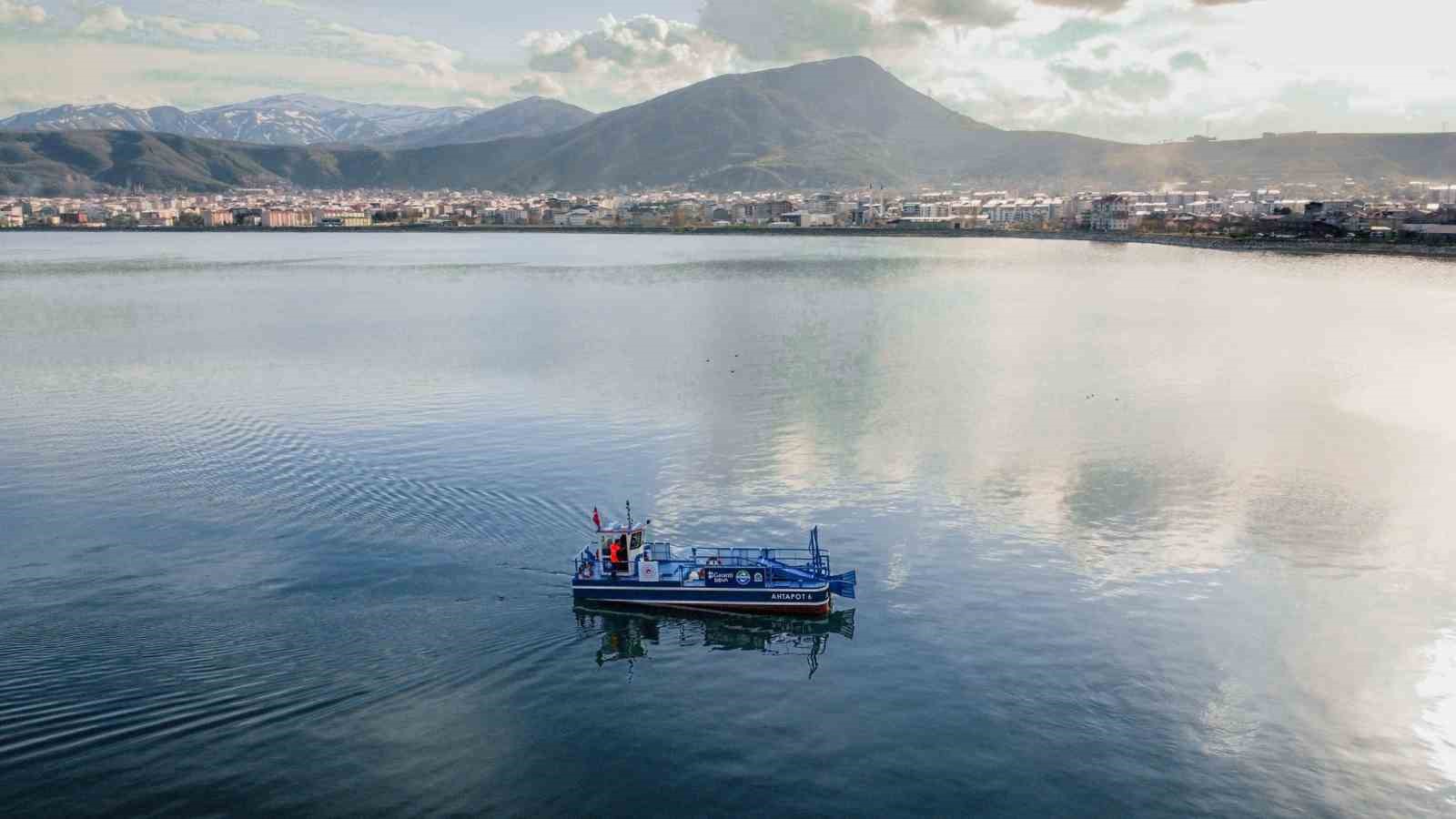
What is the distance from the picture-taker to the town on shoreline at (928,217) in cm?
9569

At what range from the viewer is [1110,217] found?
4729 inches

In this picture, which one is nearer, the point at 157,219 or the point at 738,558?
the point at 738,558

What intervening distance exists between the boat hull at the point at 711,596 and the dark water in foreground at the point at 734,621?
0.89 ft

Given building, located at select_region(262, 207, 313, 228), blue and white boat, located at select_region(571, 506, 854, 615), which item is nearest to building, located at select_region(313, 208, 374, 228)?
building, located at select_region(262, 207, 313, 228)

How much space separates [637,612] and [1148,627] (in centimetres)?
722

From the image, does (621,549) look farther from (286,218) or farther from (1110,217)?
(286,218)

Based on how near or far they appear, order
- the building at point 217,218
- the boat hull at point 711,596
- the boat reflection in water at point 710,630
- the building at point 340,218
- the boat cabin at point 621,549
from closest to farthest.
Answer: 1. the boat reflection in water at point 710,630
2. the boat hull at point 711,596
3. the boat cabin at point 621,549
4. the building at point 217,218
5. the building at point 340,218

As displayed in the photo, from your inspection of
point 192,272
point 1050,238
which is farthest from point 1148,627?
point 1050,238

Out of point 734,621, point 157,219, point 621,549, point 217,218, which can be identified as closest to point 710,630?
point 734,621

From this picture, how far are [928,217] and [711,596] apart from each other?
134543mm

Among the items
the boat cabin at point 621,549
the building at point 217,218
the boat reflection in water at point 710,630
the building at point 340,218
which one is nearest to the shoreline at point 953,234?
the building at point 217,218

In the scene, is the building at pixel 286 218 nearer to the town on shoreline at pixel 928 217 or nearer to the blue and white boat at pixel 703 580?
the town on shoreline at pixel 928 217

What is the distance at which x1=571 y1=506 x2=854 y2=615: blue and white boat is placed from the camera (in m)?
14.2

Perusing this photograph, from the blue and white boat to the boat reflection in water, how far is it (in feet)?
0.44
